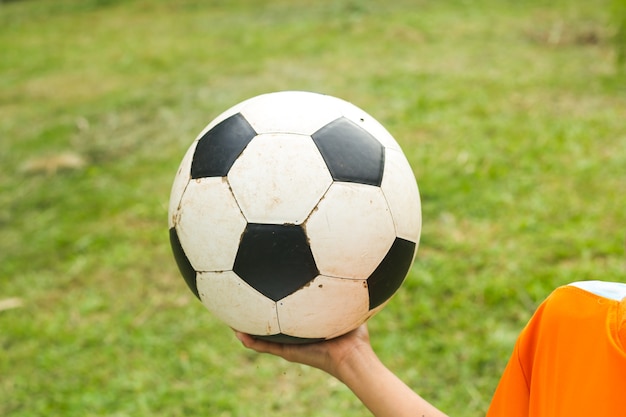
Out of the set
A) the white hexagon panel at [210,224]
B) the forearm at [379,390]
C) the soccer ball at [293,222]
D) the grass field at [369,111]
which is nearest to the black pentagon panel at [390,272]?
the soccer ball at [293,222]

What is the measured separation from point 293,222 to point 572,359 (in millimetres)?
639

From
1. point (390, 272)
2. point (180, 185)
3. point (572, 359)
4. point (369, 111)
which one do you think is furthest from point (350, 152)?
point (369, 111)

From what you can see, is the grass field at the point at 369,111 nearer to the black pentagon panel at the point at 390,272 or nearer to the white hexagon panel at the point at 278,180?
the black pentagon panel at the point at 390,272

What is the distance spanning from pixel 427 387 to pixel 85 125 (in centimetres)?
400

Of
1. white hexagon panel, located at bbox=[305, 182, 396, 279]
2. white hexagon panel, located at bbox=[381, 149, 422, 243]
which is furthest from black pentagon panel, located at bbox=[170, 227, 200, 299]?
white hexagon panel, located at bbox=[381, 149, 422, 243]

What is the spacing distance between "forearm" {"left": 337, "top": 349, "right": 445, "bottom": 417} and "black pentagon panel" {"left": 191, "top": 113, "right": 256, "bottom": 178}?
524 millimetres

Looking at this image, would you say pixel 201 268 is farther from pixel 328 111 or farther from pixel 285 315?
pixel 328 111

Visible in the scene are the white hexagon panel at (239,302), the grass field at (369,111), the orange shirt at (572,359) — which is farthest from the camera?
the grass field at (369,111)

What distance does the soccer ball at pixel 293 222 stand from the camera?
1.47 meters

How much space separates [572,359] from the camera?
106cm

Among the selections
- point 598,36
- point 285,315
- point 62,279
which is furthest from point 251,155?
point 598,36

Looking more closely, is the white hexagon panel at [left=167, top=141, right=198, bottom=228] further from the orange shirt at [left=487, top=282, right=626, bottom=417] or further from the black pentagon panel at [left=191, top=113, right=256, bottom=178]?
the orange shirt at [left=487, top=282, right=626, bottom=417]

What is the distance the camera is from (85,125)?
5574mm

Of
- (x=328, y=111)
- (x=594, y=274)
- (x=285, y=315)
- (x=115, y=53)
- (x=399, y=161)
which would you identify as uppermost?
(x=328, y=111)
